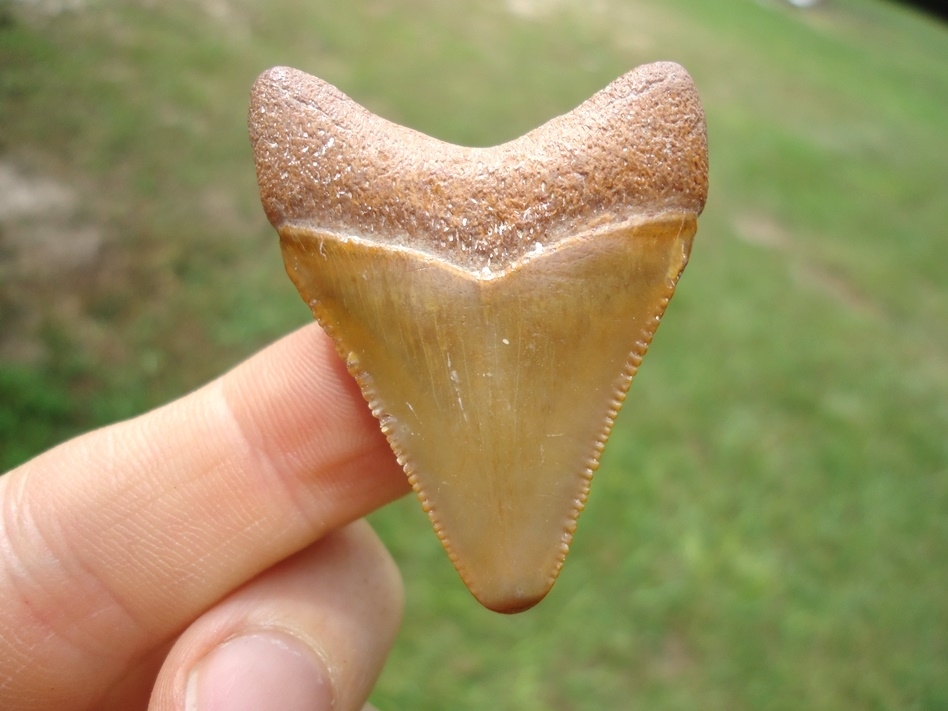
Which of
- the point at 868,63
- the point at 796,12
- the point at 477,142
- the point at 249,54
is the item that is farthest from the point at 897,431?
the point at 796,12

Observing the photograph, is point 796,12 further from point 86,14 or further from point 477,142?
point 86,14

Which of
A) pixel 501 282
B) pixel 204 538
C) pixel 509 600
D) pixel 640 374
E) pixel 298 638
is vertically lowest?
pixel 640 374

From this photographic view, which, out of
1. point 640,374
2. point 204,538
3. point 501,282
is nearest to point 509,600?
point 501,282

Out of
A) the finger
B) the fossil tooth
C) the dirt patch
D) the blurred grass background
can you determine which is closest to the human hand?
the finger

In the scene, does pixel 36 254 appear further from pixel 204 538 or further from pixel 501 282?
pixel 501 282

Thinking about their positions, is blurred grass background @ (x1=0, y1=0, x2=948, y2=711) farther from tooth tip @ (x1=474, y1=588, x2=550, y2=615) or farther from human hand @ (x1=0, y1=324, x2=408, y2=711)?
tooth tip @ (x1=474, y1=588, x2=550, y2=615)

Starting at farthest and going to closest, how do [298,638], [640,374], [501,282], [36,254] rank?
[640,374], [36,254], [298,638], [501,282]

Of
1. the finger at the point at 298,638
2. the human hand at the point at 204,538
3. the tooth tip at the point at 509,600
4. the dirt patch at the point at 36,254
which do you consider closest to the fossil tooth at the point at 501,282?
the tooth tip at the point at 509,600

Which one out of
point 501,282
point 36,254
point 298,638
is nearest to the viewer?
point 501,282
